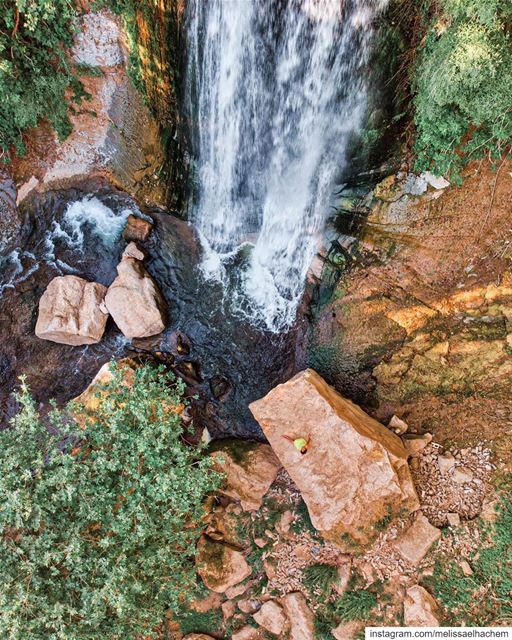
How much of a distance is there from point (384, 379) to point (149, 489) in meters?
3.13

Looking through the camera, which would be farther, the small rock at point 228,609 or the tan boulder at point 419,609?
the small rock at point 228,609

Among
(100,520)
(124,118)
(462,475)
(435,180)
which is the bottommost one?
(100,520)

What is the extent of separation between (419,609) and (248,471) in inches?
92.8

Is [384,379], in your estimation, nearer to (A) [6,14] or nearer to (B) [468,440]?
(B) [468,440]

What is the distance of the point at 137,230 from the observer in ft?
22.2

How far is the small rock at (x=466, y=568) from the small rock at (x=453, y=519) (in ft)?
1.12

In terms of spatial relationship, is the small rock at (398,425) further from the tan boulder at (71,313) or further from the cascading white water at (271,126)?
the tan boulder at (71,313)

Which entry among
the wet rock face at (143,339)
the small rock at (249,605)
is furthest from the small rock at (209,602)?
the wet rock face at (143,339)

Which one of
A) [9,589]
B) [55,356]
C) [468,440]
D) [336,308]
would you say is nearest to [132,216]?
[55,356]

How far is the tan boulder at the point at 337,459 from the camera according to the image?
4.55 m

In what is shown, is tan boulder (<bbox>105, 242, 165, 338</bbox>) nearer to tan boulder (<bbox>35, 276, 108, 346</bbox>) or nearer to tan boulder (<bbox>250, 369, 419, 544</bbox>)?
tan boulder (<bbox>35, 276, 108, 346</bbox>)

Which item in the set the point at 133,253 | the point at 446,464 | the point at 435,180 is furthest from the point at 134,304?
the point at 446,464

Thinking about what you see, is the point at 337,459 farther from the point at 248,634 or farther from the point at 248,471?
the point at 248,634

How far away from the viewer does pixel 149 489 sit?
13.8 ft
